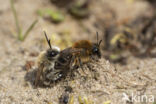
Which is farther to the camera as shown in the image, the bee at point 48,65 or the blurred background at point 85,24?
the blurred background at point 85,24

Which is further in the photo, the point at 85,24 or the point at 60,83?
the point at 85,24

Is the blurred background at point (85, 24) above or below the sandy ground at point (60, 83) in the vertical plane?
above

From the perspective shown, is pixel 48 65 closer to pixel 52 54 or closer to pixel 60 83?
pixel 52 54

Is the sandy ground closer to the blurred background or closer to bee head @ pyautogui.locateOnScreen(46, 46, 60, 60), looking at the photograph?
the blurred background

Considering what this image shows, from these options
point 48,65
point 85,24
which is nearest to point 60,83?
point 48,65

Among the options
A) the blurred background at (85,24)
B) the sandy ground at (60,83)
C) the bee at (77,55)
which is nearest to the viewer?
the sandy ground at (60,83)

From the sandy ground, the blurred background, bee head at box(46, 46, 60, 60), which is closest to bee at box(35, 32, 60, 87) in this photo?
bee head at box(46, 46, 60, 60)

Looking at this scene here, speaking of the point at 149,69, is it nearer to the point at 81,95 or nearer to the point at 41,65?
the point at 81,95

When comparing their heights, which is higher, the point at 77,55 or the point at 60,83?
the point at 77,55

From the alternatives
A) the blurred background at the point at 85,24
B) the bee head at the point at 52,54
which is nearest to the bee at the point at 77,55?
the bee head at the point at 52,54

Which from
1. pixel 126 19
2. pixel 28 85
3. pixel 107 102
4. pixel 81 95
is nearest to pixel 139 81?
pixel 107 102

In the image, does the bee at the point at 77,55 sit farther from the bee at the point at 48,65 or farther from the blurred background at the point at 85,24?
the blurred background at the point at 85,24
